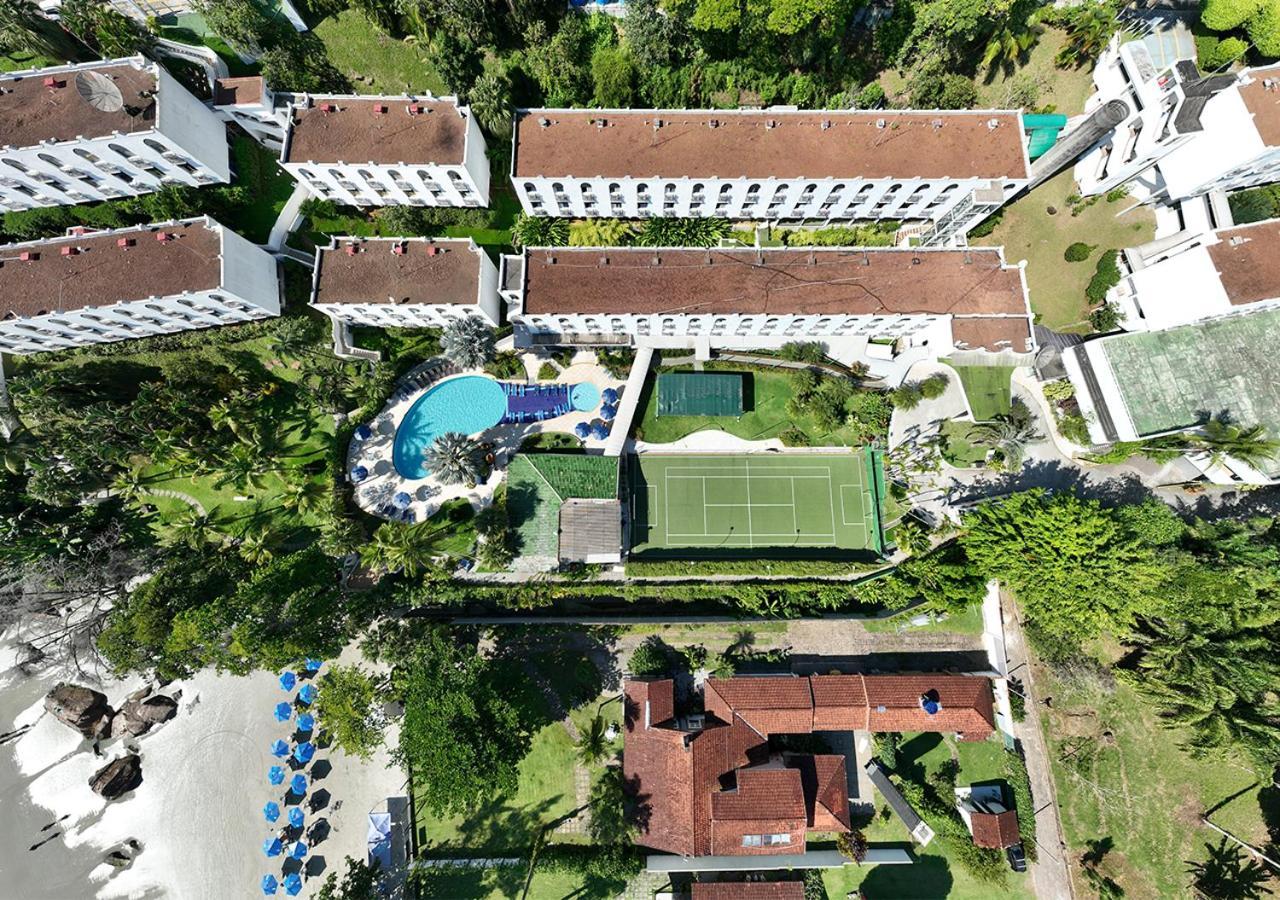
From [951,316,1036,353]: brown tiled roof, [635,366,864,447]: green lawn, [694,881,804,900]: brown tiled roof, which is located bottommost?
[694,881,804,900]: brown tiled roof

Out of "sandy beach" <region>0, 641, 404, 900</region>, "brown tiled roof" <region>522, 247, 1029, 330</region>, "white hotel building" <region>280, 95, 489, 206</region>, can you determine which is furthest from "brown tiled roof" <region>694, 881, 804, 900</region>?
"white hotel building" <region>280, 95, 489, 206</region>

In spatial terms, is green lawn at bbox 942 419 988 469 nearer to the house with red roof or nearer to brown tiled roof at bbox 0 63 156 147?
the house with red roof

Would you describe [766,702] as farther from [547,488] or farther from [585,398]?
[585,398]

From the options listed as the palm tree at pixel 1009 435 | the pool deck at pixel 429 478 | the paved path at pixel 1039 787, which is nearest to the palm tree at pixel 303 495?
the pool deck at pixel 429 478

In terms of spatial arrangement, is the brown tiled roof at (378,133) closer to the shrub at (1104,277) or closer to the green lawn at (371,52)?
the green lawn at (371,52)

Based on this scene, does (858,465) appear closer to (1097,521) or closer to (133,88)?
(1097,521)

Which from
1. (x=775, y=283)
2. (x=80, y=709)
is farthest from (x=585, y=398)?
(x=80, y=709)
